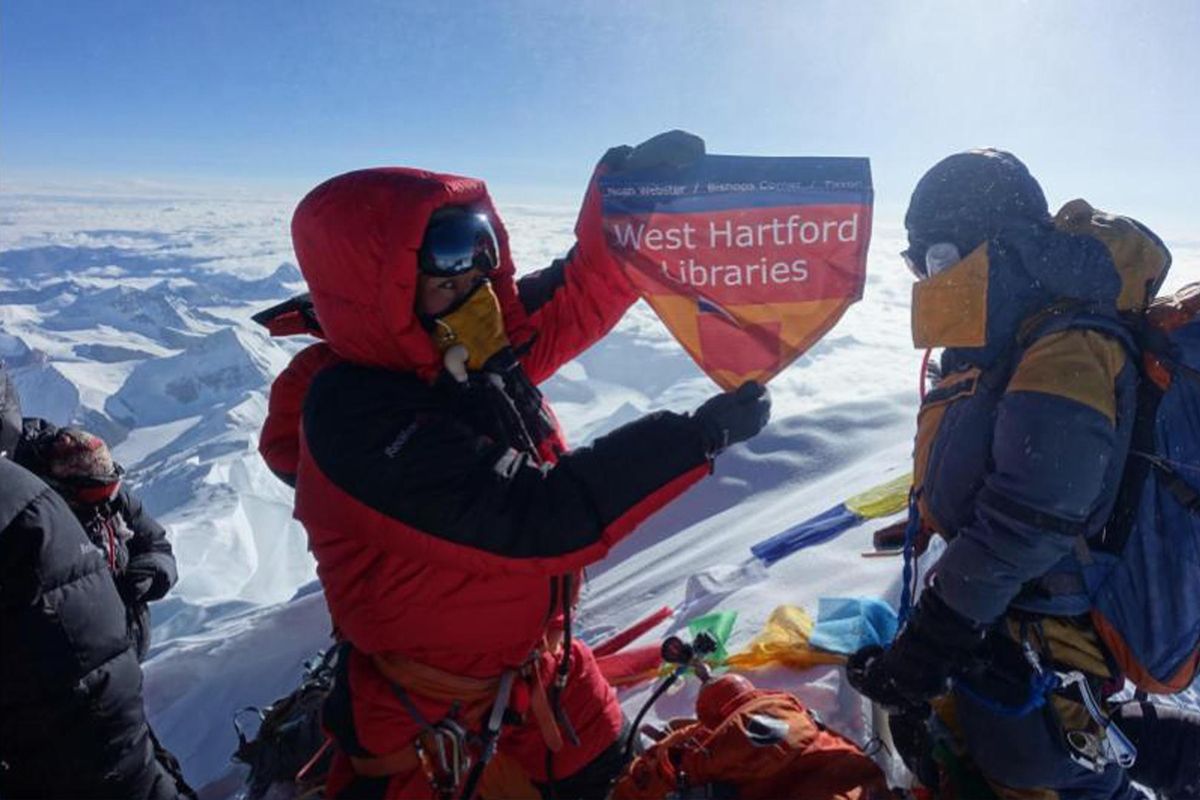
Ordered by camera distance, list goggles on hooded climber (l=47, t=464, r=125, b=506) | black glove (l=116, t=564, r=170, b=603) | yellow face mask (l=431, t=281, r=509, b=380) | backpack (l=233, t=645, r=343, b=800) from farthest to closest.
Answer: black glove (l=116, t=564, r=170, b=603), goggles on hooded climber (l=47, t=464, r=125, b=506), backpack (l=233, t=645, r=343, b=800), yellow face mask (l=431, t=281, r=509, b=380)

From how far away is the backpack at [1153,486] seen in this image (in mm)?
1686

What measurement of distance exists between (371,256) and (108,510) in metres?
3.06

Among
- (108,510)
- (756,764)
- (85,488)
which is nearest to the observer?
(756,764)

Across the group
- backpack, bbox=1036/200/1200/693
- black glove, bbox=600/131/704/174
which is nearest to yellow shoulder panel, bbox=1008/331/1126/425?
backpack, bbox=1036/200/1200/693

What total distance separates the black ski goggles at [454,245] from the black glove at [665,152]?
42 cm

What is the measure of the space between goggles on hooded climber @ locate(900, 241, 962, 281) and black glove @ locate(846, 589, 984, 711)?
2.59 feet

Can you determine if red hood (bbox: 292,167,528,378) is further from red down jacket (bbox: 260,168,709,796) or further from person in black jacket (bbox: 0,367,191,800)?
person in black jacket (bbox: 0,367,191,800)

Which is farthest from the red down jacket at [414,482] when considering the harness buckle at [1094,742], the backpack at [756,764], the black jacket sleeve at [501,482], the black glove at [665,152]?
the harness buckle at [1094,742]

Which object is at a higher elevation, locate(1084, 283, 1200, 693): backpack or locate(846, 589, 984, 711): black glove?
locate(1084, 283, 1200, 693): backpack

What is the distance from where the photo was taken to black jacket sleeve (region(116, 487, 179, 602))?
3982 millimetres

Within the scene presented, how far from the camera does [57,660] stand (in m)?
2.22

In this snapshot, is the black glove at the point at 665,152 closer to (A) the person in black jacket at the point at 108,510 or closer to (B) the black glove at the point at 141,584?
(A) the person in black jacket at the point at 108,510

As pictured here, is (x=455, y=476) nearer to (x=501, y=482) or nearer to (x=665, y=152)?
(x=501, y=482)

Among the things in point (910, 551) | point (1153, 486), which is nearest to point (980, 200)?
point (1153, 486)
